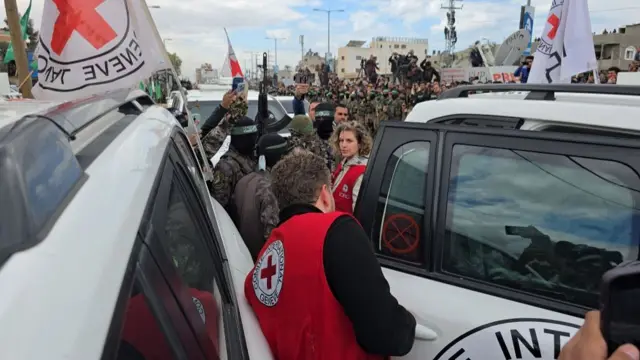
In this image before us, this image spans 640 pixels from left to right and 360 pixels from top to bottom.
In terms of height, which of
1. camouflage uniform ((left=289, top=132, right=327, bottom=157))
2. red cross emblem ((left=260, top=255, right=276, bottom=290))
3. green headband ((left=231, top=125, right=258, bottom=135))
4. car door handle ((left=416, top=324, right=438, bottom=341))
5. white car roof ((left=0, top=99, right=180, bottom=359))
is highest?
white car roof ((left=0, top=99, right=180, bottom=359))

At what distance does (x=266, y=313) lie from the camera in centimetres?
191

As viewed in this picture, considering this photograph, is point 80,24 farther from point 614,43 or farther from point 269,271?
point 614,43

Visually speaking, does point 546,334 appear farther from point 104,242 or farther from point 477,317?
point 104,242

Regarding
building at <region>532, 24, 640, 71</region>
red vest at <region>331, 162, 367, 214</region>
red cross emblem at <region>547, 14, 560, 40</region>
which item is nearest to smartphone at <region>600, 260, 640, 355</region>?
red vest at <region>331, 162, 367, 214</region>

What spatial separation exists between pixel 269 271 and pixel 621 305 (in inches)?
52.7

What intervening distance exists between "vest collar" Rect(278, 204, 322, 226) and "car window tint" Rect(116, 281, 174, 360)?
111 cm

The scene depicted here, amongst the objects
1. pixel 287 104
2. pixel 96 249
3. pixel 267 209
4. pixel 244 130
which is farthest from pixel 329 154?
pixel 96 249

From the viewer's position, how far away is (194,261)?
160 centimetres

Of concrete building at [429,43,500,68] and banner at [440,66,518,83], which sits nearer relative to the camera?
banner at [440,66,518,83]

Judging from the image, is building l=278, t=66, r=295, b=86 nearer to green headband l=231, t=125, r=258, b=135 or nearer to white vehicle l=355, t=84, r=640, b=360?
green headband l=231, t=125, r=258, b=135

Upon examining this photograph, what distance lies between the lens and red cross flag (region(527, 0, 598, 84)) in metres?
4.54

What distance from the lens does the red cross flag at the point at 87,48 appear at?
9.16 feet

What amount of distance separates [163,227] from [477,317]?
1.21 meters

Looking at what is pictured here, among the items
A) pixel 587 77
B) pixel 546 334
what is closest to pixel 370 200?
pixel 546 334
